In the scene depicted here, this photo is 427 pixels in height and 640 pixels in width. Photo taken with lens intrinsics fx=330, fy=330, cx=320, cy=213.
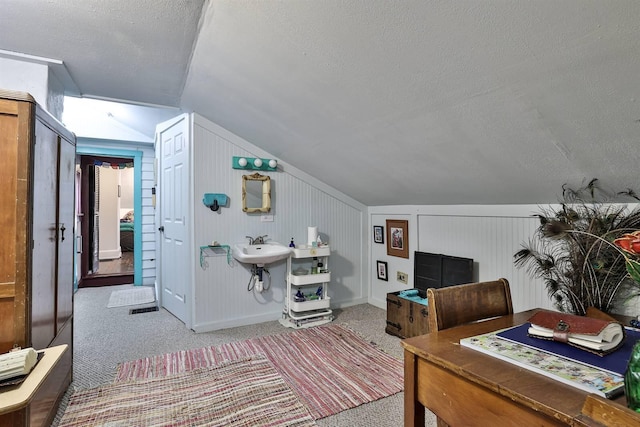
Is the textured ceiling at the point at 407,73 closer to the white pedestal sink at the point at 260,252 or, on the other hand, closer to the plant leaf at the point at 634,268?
the plant leaf at the point at 634,268

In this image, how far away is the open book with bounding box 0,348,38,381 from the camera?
1.25 meters

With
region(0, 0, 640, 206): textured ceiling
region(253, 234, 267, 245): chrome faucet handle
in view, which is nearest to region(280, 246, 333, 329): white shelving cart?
region(253, 234, 267, 245): chrome faucet handle

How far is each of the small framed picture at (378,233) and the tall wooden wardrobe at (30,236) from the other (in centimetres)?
316

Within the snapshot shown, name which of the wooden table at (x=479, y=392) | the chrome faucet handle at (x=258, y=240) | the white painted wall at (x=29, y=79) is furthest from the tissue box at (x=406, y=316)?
the white painted wall at (x=29, y=79)

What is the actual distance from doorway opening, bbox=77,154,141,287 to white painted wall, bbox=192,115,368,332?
8.84 feet

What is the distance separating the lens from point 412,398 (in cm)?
107

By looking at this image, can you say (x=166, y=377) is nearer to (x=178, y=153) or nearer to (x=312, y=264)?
(x=312, y=264)

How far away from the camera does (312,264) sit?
3.91 meters

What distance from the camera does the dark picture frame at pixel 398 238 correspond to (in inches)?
147

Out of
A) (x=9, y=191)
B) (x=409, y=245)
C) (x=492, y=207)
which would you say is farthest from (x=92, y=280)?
(x=492, y=207)

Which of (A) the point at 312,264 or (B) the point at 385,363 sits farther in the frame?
(A) the point at 312,264

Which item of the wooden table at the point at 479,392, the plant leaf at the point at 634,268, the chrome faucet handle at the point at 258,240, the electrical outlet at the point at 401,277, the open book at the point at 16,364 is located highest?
the plant leaf at the point at 634,268

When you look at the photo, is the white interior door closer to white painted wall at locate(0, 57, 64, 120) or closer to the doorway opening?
white painted wall at locate(0, 57, 64, 120)

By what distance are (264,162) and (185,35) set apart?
1667 millimetres
